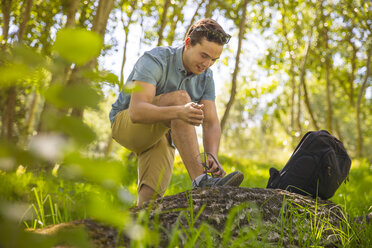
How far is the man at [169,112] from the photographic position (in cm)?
212

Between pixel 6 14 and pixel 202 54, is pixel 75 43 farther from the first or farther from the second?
pixel 6 14

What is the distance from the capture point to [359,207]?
282cm

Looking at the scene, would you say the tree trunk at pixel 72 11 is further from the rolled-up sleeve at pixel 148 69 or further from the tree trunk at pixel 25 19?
the rolled-up sleeve at pixel 148 69

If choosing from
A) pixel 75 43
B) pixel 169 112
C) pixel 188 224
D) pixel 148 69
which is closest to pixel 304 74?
pixel 148 69

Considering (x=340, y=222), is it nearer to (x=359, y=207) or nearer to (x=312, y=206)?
(x=312, y=206)

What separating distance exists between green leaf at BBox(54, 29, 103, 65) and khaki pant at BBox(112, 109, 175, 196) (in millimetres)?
1984

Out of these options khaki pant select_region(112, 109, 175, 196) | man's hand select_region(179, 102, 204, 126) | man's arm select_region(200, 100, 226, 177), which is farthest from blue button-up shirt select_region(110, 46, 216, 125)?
man's hand select_region(179, 102, 204, 126)

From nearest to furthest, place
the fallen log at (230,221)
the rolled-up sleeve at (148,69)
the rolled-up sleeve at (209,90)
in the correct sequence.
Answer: the fallen log at (230,221) → the rolled-up sleeve at (148,69) → the rolled-up sleeve at (209,90)

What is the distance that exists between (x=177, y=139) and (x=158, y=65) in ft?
2.11

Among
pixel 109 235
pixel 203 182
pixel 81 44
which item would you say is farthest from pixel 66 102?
pixel 203 182

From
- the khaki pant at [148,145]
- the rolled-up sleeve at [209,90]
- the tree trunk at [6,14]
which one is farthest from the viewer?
the tree trunk at [6,14]

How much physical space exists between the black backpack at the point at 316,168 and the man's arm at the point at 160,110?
0.75 m

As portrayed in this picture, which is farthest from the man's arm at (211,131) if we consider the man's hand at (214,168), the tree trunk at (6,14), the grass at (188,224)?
the tree trunk at (6,14)

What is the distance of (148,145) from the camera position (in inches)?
100
